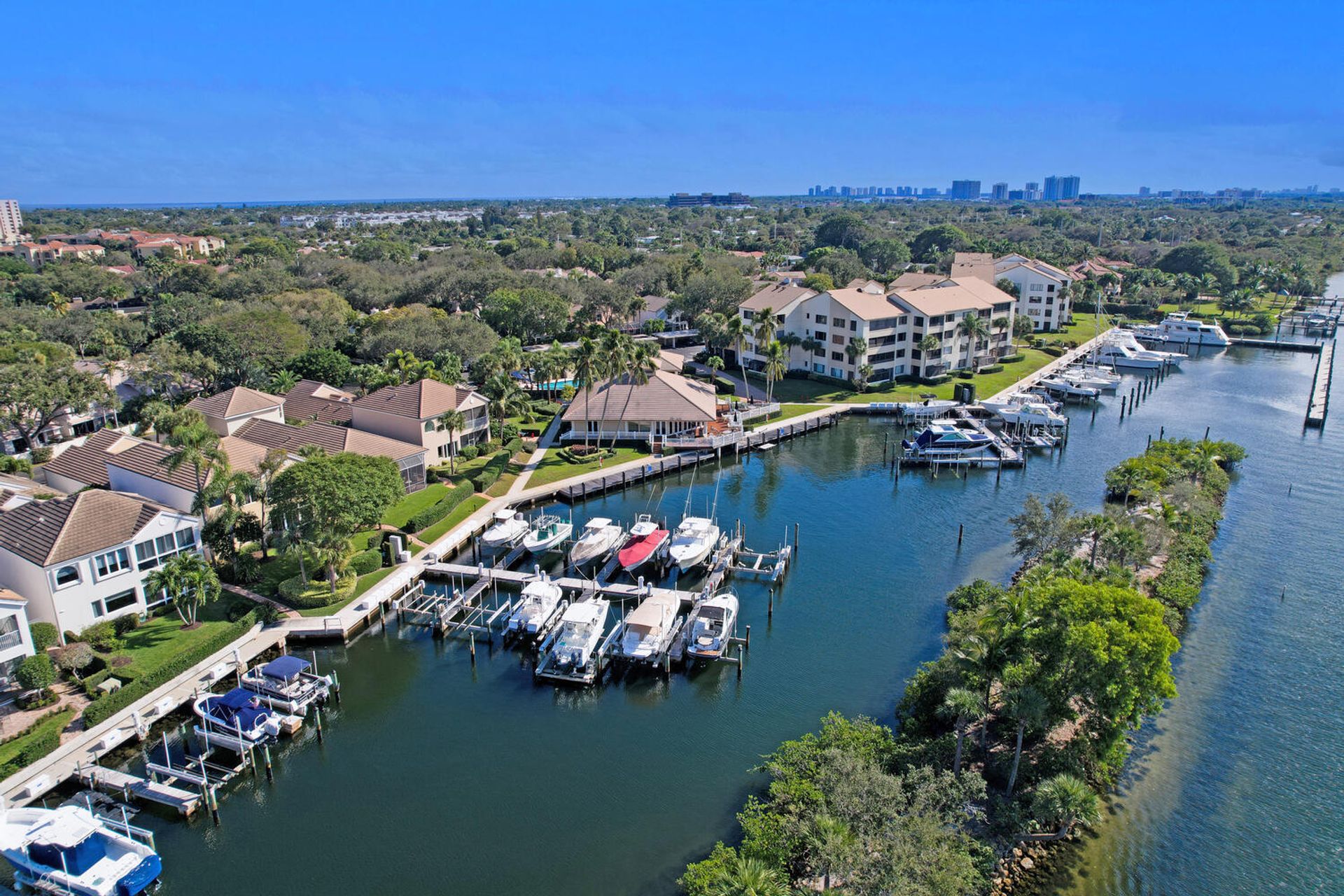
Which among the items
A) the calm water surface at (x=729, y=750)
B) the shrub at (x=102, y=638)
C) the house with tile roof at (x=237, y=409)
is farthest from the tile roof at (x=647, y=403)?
the shrub at (x=102, y=638)

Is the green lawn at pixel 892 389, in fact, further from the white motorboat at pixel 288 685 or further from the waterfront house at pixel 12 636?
the waterfront house at pixel 12 636

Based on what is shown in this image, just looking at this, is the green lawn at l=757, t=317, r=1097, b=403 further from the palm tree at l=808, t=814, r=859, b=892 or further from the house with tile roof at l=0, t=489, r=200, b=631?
the palm tree at l=808, t=814, r=859, b=892

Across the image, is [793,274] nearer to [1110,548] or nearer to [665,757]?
[1110,548]

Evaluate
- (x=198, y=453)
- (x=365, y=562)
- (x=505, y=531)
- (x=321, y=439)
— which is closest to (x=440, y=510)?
(x=505, y=531)

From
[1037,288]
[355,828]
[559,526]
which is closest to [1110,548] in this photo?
[559,526]

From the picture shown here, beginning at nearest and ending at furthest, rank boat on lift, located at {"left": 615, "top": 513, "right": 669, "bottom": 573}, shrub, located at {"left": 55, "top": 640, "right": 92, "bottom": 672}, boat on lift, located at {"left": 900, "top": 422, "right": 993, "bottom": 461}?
shrub, located at {"left": 55, "top": 640, "right": 92, "bottom": 672}
boat on lift, located at {"left": 615, "top": 513, "right": 669, "bottom": 573}
boat on lift, located at {"left": 900, "top": 422, "right": 993, "bottom": 461}

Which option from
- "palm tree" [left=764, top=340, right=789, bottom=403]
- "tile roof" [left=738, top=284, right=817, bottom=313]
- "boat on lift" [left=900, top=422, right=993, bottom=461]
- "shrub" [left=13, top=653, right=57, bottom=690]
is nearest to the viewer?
"shrub" [left=13, top=653, right=57, bottom=690]

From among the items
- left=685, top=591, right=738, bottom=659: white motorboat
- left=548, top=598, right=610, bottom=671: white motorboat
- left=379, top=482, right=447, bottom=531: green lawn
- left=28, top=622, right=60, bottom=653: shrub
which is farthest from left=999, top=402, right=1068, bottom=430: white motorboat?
left=28, top=622, right=60, bottom=653: shrub
